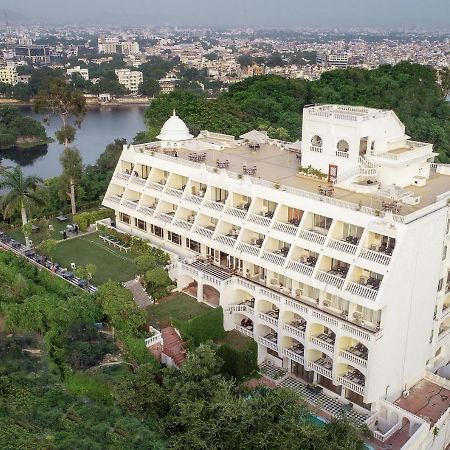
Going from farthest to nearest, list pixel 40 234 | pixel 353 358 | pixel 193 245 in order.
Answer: pixel 40 234, pixel 193 245, pixel 353 358

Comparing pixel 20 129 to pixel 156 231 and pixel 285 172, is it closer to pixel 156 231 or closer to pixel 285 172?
pixel 156 231

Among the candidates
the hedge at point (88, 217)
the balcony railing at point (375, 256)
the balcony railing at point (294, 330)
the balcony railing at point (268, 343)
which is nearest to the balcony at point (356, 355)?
the balcony railing at point (294, 330)

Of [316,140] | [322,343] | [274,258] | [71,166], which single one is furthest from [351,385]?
[71,166]

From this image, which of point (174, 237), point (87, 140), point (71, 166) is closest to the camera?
point (174, 237)

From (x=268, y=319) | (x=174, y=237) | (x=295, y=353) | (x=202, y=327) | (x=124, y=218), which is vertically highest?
(x=174, y=237)

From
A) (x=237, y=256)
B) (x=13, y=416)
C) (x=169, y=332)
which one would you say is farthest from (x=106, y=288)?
(x=13, y=416)

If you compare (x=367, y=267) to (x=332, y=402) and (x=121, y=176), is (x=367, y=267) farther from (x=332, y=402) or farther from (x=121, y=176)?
(x=121, y=176)
